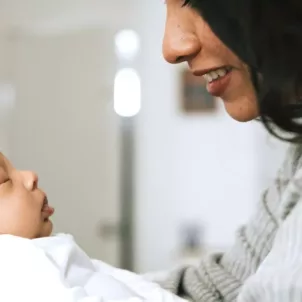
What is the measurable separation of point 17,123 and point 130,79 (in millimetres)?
566

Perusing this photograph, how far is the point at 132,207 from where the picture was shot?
3.00m

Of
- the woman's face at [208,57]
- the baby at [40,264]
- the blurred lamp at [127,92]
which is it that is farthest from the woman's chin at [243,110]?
the blurred lamp at [127,92]

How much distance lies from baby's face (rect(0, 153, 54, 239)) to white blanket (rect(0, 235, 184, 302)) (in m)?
0.04

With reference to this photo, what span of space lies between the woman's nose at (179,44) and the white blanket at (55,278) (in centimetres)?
30

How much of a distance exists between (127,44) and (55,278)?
235 centimetres

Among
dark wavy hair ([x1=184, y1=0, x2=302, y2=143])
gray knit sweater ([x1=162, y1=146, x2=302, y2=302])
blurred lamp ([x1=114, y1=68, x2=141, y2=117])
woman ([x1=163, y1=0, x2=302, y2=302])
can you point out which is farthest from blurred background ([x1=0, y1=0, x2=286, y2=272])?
dark wavy hair ([x1=184, y1=0, x2=302, y2=143])

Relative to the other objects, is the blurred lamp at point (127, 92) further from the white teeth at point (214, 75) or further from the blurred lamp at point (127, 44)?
the white teeth at point (214, 75)

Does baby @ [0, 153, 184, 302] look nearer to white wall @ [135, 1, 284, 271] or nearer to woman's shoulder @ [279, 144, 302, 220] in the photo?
woman's shoulder @ [279, 144, 302, 220]

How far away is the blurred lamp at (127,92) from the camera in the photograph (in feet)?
9.78

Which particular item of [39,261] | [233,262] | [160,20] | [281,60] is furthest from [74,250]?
[160,20]

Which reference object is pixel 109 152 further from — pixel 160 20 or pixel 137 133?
pixel 160 20

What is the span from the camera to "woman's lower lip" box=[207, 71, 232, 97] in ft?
2.53

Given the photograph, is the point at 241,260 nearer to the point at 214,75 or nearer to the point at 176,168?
the point at 214,75

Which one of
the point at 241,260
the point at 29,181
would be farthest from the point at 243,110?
the point at 29,181
